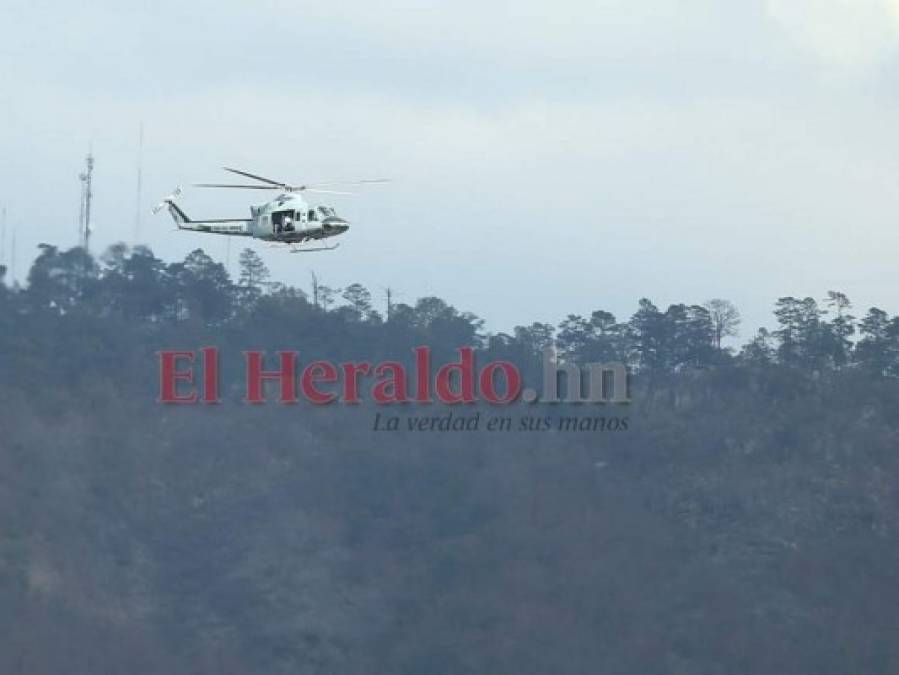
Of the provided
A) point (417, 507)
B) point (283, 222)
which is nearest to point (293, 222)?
point (283, 222)

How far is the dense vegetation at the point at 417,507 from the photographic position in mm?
73750

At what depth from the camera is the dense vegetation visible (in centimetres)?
7375

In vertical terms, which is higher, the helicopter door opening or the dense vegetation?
the helicopter door opening

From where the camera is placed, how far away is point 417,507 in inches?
3337

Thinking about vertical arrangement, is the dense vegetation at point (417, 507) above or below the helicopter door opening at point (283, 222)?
below

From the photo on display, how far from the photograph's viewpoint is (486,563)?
255ft

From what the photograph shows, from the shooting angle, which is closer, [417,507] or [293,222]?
[293,222]

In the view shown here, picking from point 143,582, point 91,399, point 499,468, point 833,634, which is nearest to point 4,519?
point 143,582

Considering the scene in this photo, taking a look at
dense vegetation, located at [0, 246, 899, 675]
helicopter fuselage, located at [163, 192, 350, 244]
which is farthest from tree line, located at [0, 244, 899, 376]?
helicopter fuselage, located at [163, 192, 350, 244]

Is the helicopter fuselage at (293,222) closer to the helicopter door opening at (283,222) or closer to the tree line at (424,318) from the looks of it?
the helicopter door opening at (283,222)

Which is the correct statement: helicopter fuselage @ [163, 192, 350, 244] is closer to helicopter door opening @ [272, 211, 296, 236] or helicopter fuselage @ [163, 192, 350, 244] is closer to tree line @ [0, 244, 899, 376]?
helicopter door opening @ [272, 211, 296, 236]

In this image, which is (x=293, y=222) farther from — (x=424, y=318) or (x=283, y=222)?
(x=424, y=318)

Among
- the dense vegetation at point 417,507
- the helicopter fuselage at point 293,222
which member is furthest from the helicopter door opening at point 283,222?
the dense vegetation at point 417,507

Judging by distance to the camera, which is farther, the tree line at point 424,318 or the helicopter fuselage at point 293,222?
the tree line at point 424,318
